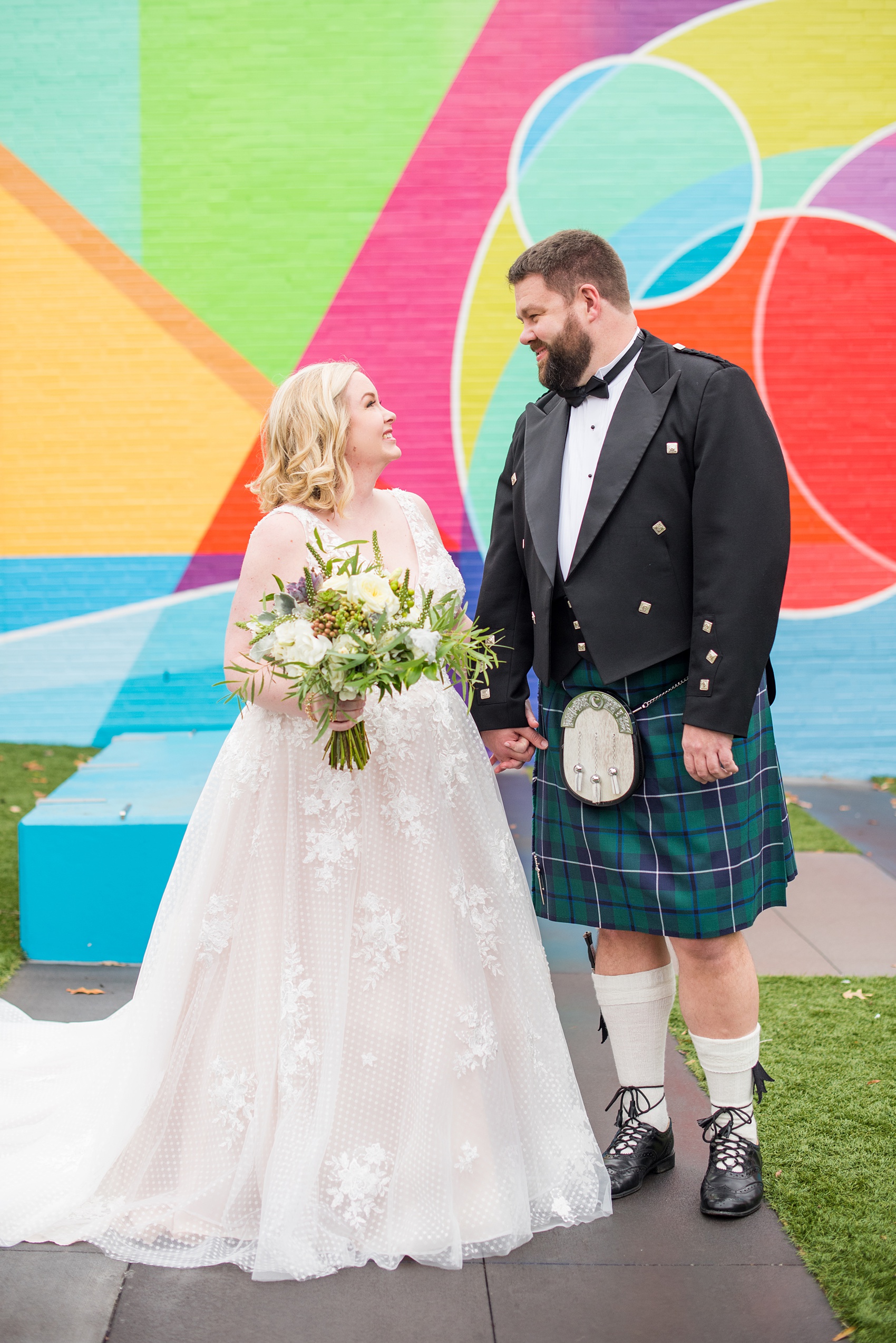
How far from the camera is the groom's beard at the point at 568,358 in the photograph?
2578mm

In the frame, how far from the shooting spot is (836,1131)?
116 inches

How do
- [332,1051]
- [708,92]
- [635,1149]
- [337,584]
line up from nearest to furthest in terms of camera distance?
[337,584]
[332,1051]
[635,1149]
[708,92]

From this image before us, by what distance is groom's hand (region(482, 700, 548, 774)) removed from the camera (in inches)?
109

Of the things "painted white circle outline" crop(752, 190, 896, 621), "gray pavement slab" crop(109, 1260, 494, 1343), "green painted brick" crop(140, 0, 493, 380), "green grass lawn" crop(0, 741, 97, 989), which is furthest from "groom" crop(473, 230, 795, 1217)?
"green painted brick" crop(140, 0, 493, 380)

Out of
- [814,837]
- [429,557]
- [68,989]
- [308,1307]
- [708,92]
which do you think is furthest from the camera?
[708,92]

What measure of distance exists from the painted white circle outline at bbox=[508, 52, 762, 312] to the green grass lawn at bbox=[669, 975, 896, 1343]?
4505 millimetres

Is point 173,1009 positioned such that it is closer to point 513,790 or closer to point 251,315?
point 513,790

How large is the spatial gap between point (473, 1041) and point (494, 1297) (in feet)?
1.62

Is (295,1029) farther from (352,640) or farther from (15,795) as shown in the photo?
(15,795)

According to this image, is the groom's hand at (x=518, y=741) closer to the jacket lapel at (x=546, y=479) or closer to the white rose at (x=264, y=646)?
the jacket lapel at (x=546, y=479)

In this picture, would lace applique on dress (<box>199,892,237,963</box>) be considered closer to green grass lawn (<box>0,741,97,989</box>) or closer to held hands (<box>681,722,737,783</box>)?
held hands (<box>681,722,737,783</box>)

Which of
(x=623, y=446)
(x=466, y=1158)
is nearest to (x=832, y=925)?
(x=466, y=1158)

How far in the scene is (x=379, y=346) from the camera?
23.3 feet

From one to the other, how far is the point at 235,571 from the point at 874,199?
4478mm
